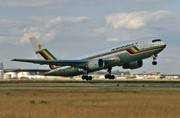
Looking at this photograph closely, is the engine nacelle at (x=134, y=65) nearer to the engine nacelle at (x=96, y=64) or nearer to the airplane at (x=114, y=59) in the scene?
the airplane at (x=114, y=59)

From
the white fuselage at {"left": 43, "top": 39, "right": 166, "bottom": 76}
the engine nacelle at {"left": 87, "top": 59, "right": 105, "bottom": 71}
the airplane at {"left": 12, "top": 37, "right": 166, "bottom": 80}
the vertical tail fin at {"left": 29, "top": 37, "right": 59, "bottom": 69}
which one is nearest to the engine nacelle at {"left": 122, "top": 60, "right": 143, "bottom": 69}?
the airplane at {"left": 12, "top": 37, "right": 166, "bottom": 80}

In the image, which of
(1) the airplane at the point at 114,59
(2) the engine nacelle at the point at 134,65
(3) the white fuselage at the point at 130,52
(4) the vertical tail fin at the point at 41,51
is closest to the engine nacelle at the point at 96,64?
(1) the airplane at the point at 114,59

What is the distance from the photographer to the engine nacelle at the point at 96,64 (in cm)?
6762

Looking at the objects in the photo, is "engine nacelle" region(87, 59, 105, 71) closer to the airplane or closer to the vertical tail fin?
the airplane

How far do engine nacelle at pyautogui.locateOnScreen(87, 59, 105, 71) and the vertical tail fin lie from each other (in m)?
12.5

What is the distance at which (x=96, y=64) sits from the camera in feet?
222

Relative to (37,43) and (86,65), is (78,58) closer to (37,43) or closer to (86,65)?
(86,65)

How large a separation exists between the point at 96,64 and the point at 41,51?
16933mm

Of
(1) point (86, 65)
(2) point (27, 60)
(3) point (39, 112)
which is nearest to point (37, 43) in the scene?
(2) point (27, 60)

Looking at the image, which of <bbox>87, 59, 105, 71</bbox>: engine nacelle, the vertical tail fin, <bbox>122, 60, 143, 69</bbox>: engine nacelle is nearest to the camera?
<bbox>87, 59, 105, 71</bbox>: engine nacelle

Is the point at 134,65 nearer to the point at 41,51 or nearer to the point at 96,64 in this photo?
the point at 96,64

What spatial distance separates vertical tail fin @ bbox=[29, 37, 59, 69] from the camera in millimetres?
80375

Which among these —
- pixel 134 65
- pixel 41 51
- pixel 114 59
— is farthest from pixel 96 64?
pixel 41 51

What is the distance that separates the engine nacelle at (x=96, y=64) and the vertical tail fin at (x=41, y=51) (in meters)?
12.5
